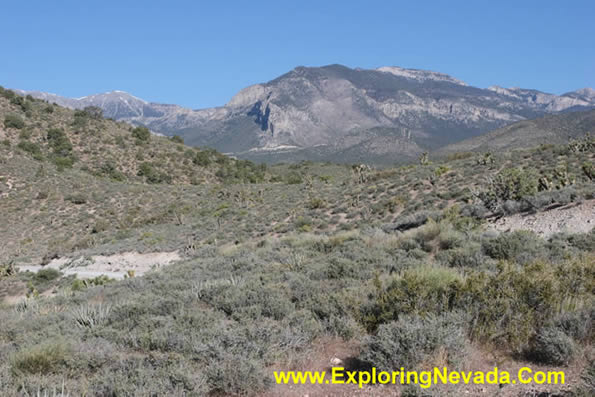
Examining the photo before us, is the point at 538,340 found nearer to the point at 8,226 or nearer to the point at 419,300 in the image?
the point at 419,300

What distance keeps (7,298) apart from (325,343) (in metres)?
17.5

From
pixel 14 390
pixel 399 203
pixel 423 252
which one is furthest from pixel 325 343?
pixel 399 203

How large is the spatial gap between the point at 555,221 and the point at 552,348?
896cm

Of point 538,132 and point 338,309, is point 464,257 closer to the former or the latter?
point 338,309

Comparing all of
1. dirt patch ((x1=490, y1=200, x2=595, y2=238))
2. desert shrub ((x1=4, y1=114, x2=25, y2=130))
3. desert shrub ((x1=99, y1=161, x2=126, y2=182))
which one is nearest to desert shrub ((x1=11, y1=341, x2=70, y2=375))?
dirt patch ((x1=490, y1=200, x2=595, y2=238))

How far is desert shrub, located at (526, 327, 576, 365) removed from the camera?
451 centimetres

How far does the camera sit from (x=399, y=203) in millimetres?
21922

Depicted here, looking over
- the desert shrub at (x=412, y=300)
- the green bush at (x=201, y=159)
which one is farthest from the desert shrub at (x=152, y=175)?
the desert shrub at (x=412, y=300)

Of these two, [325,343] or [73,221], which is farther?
[73,221]

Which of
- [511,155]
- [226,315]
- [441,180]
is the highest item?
[511,155]

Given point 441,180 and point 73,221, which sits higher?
point 441,180

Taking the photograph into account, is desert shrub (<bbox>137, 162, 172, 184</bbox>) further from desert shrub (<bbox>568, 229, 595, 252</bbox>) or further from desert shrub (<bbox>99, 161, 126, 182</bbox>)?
desert shrub (<bbox>568, 229, 595, 252</bbox>)

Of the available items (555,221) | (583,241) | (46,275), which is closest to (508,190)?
(555,221)

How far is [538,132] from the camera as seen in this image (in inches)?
3401
